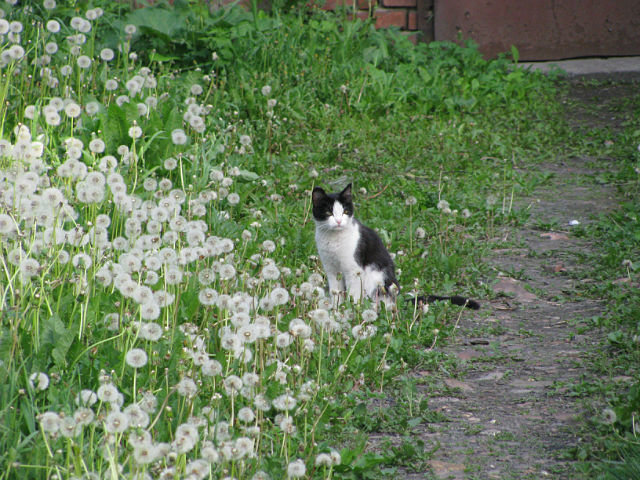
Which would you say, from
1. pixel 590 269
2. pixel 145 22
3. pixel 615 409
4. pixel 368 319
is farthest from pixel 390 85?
pixel 615 409

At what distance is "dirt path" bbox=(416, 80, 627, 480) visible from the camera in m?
2.97

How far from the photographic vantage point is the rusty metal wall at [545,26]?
966 centimetres

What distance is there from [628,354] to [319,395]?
4.77 ft

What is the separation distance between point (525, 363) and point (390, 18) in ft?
21.4

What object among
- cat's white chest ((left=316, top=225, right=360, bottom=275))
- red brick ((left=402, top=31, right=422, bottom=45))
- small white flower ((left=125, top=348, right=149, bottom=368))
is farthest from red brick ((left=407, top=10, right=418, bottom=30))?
small white flower ((left=125, top=348, right=149, bottom=368))

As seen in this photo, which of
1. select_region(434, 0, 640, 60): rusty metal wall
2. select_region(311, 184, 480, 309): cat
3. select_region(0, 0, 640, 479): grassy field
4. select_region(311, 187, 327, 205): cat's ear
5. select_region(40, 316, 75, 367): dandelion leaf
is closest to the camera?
select_region(0, 0, 640, 479): grassy field

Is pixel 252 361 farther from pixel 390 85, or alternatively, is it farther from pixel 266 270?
pixel 390 85

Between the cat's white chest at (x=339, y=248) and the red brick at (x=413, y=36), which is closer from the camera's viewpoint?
the cat's white chest at (x=339, y=248)

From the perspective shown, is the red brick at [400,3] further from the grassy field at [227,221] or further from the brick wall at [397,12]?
the grassy field at [227,221]

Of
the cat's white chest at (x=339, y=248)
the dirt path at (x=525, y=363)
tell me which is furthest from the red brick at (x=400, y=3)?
the cat's white chest at (x=339, y=248)

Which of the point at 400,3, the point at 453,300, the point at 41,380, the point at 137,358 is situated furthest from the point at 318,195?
the point at 400,3

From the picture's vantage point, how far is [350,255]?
4531 mm

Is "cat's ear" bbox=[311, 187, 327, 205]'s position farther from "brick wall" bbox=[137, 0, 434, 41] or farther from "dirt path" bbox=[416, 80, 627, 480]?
"brick wall" bbox=[137, 0, 434, 41]

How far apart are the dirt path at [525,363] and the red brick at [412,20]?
4071 mm
